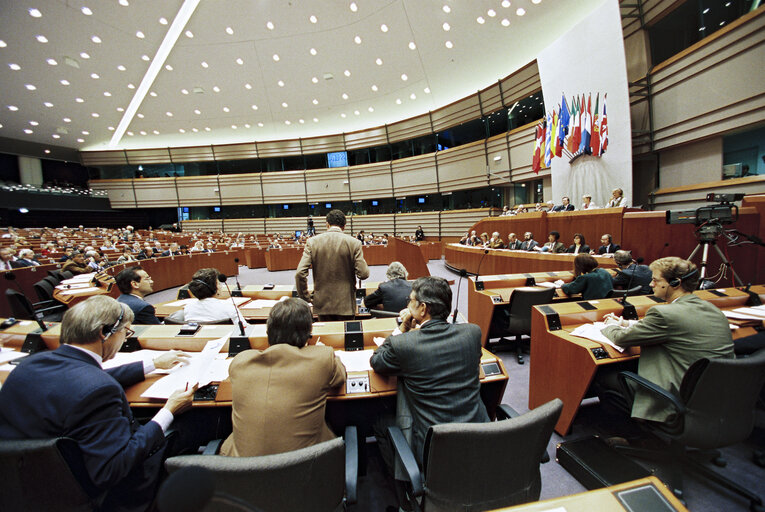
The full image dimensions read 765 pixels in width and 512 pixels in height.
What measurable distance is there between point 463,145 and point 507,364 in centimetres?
1211

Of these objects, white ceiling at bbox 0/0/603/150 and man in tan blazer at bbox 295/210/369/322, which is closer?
man in tan blazer at bbox 295/210/369/322

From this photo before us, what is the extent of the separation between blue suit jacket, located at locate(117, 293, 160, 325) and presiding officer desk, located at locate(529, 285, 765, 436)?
3.41m

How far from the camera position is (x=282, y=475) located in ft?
2.94

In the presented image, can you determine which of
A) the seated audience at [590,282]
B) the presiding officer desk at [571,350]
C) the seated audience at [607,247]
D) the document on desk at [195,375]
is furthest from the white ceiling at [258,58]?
the document on desk at [195,375]

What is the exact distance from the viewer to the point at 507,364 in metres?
3.37

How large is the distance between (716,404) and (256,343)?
2.73m

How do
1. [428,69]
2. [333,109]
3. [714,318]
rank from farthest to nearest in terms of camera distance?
[333,109] < [428,69] < [714,318]

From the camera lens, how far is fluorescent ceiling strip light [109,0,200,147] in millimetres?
9339

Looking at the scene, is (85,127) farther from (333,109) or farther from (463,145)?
(463,145)

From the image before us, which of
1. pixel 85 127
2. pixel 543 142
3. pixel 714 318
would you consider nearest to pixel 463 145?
pixel 543 142

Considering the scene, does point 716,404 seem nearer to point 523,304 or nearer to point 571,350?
point 571,350

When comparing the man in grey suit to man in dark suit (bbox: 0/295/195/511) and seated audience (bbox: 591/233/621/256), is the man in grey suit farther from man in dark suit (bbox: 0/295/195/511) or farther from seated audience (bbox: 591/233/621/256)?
seated audience (bbox: 591/233/621/256)

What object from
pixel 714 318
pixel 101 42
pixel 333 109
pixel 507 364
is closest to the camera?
pixel 714 318

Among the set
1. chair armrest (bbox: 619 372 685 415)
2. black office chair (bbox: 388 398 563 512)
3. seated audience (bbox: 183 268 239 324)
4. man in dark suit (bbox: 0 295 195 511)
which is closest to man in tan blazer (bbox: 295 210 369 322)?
seated audience (bbox: 183 268 239 324)
